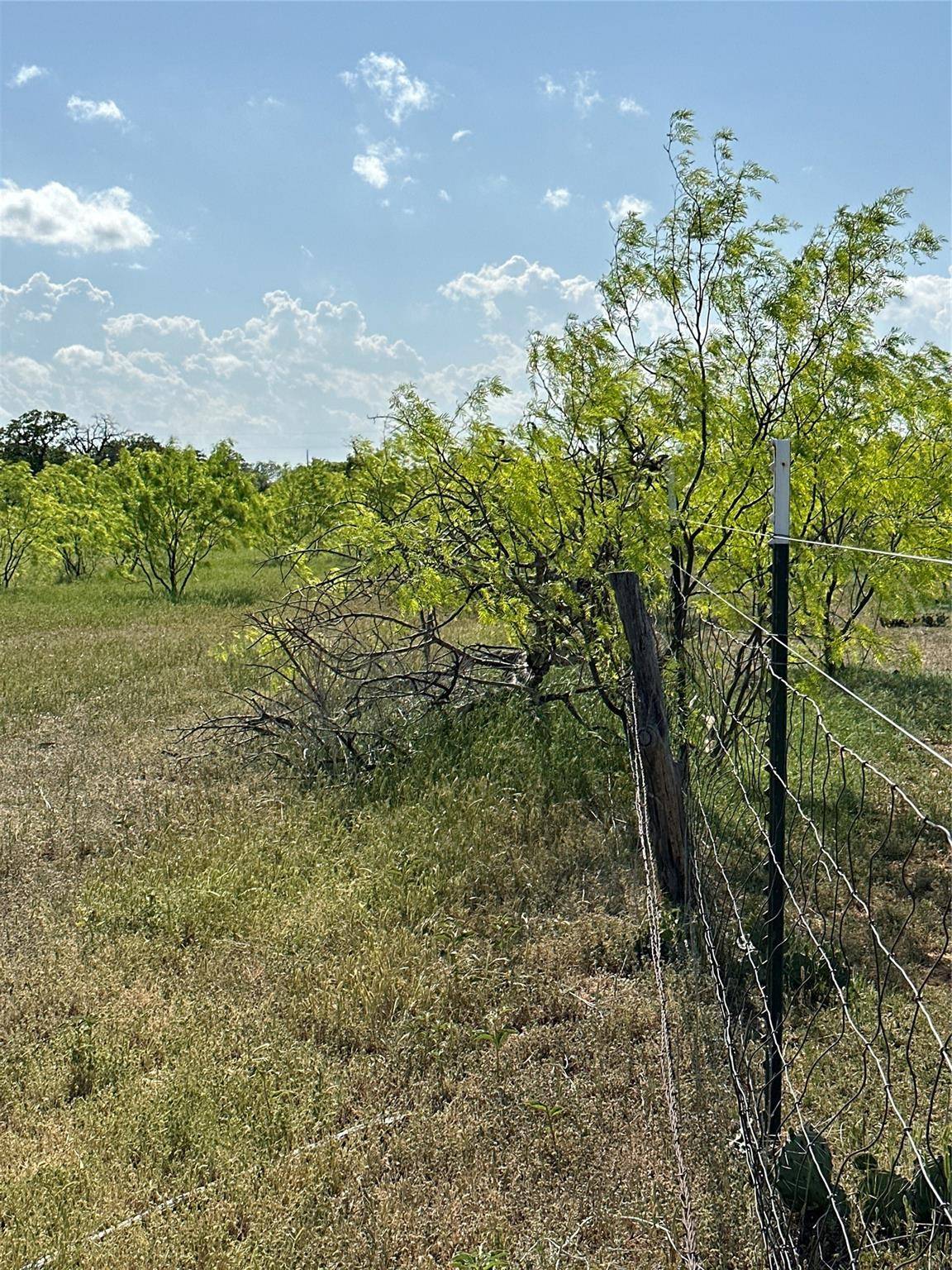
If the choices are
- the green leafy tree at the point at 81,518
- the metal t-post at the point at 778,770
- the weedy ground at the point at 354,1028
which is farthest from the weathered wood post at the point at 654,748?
the green leafy tree at the point at 81,518

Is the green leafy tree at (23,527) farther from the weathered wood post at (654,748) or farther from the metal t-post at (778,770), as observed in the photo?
the metal t-post at (778,770)

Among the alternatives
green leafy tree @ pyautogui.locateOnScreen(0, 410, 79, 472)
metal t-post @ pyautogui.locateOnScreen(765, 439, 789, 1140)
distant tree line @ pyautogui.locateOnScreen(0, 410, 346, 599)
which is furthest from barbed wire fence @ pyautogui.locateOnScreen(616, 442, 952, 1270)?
green leafy tree @ pyautogui.locateOnScreen(0, 410, 79, 472)

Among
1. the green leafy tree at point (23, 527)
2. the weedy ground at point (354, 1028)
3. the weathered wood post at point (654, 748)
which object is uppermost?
the green leafy tree at point (23, 527)

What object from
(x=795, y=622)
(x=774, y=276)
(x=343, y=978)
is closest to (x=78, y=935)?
(x=343, y=978)

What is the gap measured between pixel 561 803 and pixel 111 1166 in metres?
2.78

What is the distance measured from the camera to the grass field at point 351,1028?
2475mm

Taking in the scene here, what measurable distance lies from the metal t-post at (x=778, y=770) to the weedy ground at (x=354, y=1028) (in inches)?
9.9

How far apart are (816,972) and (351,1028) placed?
65.9 inches

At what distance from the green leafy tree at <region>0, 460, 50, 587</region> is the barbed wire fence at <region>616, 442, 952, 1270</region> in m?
13.9

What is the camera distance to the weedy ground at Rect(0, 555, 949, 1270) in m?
2.47

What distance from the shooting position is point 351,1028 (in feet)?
10.8

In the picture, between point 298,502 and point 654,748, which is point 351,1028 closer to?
point 654,748

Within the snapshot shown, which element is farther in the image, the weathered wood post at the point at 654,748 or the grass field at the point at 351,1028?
the weathered wood post at the point at 654,748

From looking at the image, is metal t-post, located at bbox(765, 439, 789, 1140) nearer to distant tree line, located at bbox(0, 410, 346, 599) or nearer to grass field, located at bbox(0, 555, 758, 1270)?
grass field, located at bbox(0, 555, 758, 1270)
